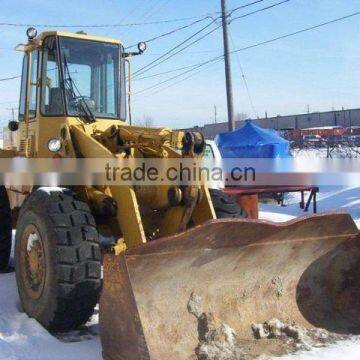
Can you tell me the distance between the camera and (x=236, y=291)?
14.5 ft

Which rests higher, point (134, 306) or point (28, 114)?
point (28, 114)

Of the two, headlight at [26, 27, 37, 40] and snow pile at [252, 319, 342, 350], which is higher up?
headlight at [26, 27, 37, 40]

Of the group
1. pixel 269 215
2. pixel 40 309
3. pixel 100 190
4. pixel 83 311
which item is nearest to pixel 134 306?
pixel 83 311

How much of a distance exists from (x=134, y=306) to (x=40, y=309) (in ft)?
4.23

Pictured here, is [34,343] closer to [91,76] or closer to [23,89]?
[91,76]

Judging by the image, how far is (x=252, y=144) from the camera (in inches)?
610

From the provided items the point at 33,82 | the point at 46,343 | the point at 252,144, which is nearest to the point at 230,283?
the point at 46,343

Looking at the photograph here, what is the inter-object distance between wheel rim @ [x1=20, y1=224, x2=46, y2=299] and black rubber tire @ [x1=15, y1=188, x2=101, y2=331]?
10 cm

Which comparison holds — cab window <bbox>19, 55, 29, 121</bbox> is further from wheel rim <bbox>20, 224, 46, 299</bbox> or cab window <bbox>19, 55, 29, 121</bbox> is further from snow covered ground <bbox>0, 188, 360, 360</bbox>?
snow covered ground <bbox>0, 188, 360, 360</bbox>

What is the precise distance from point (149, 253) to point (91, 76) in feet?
9.05

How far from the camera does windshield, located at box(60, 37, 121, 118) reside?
568cm

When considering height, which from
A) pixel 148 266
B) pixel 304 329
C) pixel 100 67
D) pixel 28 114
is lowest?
pixel 304 329

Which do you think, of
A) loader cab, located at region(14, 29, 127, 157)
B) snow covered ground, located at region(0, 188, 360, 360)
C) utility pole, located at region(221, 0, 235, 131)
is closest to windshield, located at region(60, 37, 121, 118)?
loader cab, located at region(14, 29, 127, 157)

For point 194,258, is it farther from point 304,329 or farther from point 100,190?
point 100,190
